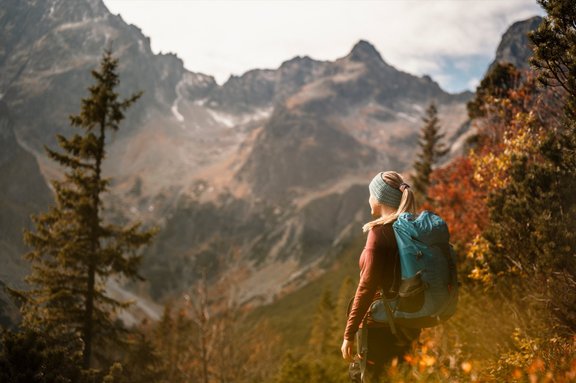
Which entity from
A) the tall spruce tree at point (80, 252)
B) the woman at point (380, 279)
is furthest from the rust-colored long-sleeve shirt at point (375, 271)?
the tall spruce tree at point (80, 252)

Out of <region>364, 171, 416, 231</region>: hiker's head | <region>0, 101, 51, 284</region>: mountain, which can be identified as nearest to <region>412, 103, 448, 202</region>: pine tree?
<region>364, 171, 416, 231</region>: hiker's head

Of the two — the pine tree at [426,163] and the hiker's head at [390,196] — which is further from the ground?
the pine tree at [426,163]

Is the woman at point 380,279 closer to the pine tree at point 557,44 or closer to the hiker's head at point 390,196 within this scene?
the hiker's head at point 390,196

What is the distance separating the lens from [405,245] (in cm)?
379

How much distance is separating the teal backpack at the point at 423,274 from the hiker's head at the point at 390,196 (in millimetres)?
207

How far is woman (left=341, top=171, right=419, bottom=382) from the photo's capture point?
3876mm

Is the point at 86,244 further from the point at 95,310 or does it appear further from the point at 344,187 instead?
the point at 344,187

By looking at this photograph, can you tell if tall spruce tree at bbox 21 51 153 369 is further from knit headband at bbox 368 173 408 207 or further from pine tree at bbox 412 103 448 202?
pine tree at bbox 412 103 448 202

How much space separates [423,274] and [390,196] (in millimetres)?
834

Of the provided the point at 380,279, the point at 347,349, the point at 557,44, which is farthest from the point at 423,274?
the point at 557,44

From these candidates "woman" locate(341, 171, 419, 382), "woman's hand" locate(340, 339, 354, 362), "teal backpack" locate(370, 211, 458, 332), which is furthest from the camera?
"woman's hand" locate(340, 339, 354, 362)

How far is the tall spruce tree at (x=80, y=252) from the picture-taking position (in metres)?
13.5

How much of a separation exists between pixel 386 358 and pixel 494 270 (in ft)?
22.7

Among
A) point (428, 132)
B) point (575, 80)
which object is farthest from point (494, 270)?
point (428, 132)
